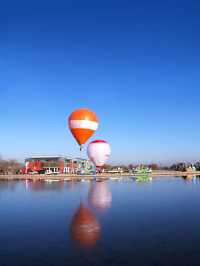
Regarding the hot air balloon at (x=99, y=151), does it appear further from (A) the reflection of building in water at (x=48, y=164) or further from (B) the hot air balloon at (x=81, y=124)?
(A) the reflection of building in water at (x=48, y=164)

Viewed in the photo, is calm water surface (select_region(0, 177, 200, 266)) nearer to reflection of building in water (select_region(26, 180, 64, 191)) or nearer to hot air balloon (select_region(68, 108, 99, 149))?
reflection of building in water (select_region(26, 180, 64, 191))

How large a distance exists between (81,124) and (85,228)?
26.3 metres

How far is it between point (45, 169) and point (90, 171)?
1213 cm

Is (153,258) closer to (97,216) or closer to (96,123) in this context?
(97,216)

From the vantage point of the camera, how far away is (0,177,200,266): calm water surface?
10562mm

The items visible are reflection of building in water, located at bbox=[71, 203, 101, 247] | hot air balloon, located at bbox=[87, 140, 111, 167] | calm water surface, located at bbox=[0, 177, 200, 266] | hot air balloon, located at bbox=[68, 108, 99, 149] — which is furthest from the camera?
hot air balloon, located at bbox=[87, 140, 111, 167]

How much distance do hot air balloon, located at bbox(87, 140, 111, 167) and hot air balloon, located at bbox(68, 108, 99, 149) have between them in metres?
7.84

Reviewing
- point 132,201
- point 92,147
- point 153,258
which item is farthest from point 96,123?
point 153,258

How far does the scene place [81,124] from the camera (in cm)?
4056

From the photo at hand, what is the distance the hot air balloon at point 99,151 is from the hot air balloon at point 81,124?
25.7 feet

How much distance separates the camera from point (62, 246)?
12.0 meters

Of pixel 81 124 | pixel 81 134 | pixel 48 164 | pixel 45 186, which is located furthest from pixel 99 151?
pixel 48 164

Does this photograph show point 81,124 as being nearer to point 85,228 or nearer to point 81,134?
point 81,134

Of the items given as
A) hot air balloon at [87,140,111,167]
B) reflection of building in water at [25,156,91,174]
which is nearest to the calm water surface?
hot air balloon at [87,140,111,167]
